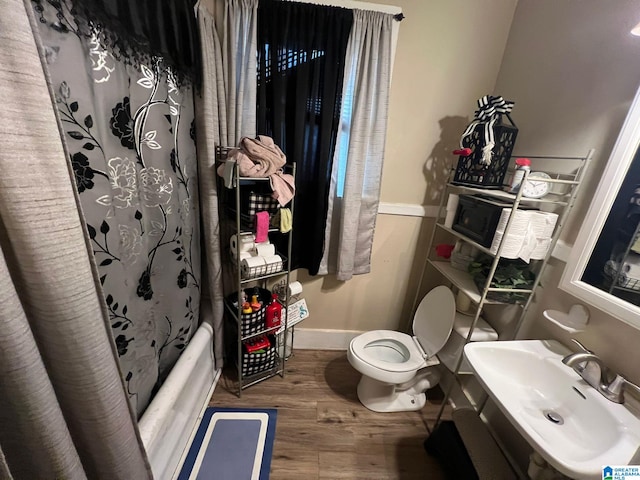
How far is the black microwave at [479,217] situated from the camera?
112cm

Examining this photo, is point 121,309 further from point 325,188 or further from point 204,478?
point 325,188

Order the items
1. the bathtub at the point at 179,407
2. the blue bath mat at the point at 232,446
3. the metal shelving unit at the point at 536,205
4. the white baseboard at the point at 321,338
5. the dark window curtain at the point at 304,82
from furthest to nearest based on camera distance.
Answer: the white baseboard at the point at 321,338, the dark window curtain at the point at 304,82, the blue bath mat at the point at 232,446, the metal shelving unit at the point at 536,205, the bathtub at the point at 179,407

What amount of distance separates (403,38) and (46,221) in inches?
70.1

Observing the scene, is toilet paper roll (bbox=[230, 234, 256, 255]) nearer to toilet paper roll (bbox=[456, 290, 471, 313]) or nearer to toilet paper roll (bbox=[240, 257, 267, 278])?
toilet paper roll (bbox=[240, 257, 267, 278])

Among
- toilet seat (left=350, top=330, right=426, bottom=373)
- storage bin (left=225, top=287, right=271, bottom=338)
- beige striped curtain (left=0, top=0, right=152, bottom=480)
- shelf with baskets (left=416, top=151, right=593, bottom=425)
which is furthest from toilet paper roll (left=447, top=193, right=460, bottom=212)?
beige striped curtain (left=0, top=0, right=152, bottom=480)

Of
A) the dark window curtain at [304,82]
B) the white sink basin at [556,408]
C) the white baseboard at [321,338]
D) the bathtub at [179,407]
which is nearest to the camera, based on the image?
the white sink basin at [556,408]

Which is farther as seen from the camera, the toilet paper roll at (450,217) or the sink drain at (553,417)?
the toilet paper roll at (450,217)

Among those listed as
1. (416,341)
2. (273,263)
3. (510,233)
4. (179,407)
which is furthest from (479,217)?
(179,407)

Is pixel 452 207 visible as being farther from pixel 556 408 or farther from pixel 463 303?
pixel 556 408

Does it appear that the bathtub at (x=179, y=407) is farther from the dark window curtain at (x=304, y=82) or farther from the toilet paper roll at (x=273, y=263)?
the dark window curtain at (x=304, y=82)

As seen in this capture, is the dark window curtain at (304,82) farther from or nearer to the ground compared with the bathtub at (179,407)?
farther from the ground

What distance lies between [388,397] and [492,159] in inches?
57.8

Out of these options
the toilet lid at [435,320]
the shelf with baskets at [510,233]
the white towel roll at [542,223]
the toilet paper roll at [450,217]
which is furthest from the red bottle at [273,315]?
the white towel roll at [542,223]

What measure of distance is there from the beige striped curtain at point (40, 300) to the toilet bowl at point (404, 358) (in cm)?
116
